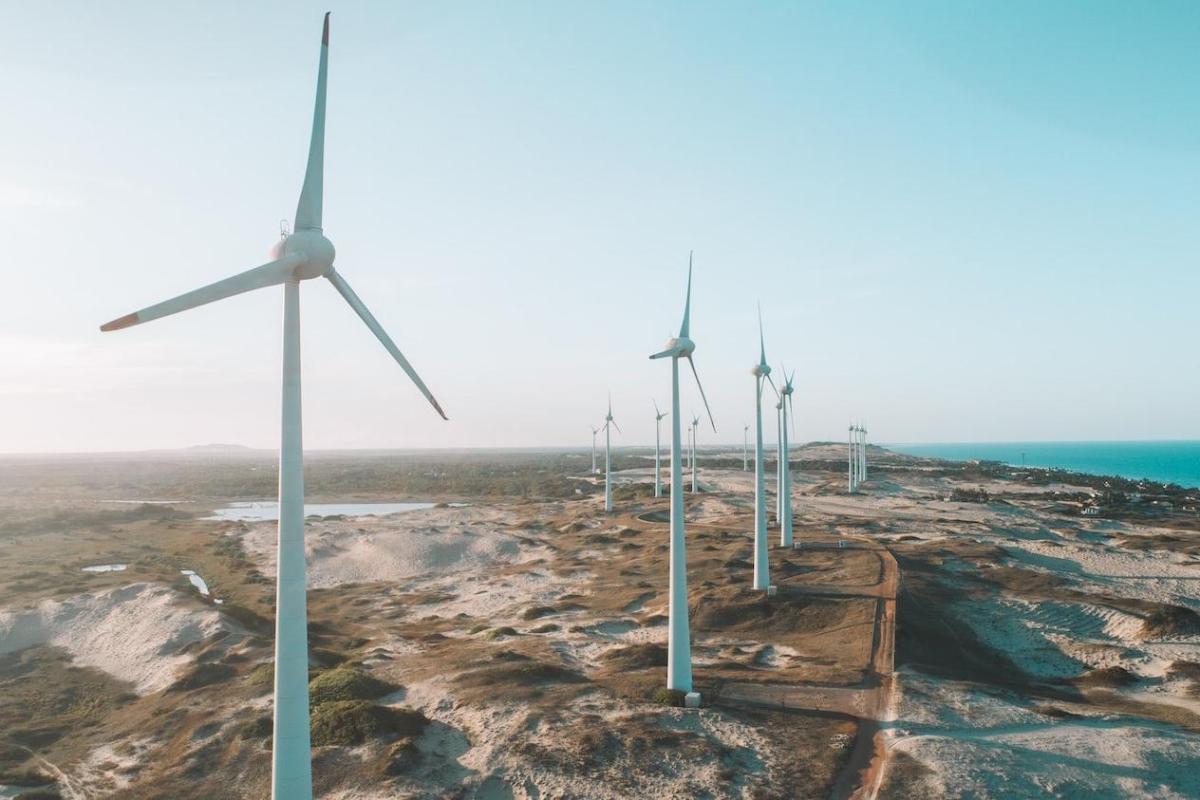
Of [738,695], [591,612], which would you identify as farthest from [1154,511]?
[738,695]

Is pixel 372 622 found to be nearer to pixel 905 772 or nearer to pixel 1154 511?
pixel 905 772

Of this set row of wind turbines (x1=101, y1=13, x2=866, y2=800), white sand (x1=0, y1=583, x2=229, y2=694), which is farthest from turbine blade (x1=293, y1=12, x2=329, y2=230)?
white sand (x1=0, y1=583, x2=229, y2=694)

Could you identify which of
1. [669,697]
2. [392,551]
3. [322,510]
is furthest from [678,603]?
[322,510]

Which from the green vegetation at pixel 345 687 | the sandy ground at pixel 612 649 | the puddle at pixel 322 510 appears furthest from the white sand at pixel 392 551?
the green vegetation at pixel 345 687

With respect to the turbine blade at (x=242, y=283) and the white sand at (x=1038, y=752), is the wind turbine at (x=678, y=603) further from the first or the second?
the turbine blade at (x=242, y=283)

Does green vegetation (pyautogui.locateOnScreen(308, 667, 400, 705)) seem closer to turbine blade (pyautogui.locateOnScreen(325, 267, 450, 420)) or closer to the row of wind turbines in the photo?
the row of wind turbines

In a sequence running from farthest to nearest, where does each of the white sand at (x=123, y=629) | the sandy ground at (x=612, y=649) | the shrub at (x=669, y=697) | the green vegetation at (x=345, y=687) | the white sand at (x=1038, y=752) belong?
the white sand at (x=123, y=629) → the green vegetation at (x=345, y=687) → the shrub at (x=669, y=697) → the sandy ground at (x=612, y=649) → the white sand at (x=1038, y=752)
